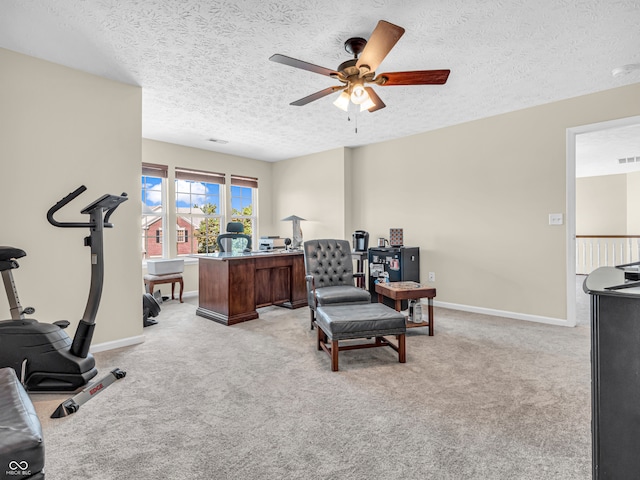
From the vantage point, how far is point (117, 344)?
10.6 feet

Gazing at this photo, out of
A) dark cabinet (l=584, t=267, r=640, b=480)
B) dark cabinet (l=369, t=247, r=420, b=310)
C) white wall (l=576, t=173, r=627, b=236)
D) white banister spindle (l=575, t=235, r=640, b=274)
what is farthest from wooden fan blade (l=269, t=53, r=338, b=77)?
white wall (l=576, t=173, r=627, b=236)

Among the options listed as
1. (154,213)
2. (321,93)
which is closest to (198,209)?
(154,213)

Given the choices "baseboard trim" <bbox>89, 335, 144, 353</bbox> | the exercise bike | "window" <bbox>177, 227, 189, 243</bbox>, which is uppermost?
"window" <bbox>177, 227, 189, 243</bbox>

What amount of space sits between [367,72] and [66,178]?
270 cm

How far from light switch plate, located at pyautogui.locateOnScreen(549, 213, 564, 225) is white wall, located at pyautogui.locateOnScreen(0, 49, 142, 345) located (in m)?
4.55

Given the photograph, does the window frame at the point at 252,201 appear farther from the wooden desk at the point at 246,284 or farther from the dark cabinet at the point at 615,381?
the dark cabinet at the point at 615,381

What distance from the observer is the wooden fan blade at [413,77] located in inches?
91.8

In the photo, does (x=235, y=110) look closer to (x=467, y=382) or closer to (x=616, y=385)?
(x=467, y=382)

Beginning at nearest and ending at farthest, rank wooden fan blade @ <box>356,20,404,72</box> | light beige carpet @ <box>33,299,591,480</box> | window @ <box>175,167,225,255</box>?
light beige carpet @ <box>33,299,591,480</box>
wooden fan blade @ <box>356,20,404,72</box>
window @ <box>175,167,225,255</box>

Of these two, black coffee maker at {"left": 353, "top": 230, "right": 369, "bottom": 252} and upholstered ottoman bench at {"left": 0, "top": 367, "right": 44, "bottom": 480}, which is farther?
black coffee maker at {"left": 353, "top": 230, "right": 369, "bottom": 252}

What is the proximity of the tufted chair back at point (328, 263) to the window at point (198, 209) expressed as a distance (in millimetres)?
2963

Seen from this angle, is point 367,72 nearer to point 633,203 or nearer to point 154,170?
point 154,170

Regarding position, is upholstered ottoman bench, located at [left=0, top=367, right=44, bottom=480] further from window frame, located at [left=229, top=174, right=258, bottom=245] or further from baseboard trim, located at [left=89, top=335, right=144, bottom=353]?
window frame, located at [left=229, top=174, right=258, bottom=245]

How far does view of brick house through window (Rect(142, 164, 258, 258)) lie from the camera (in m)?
5.54
